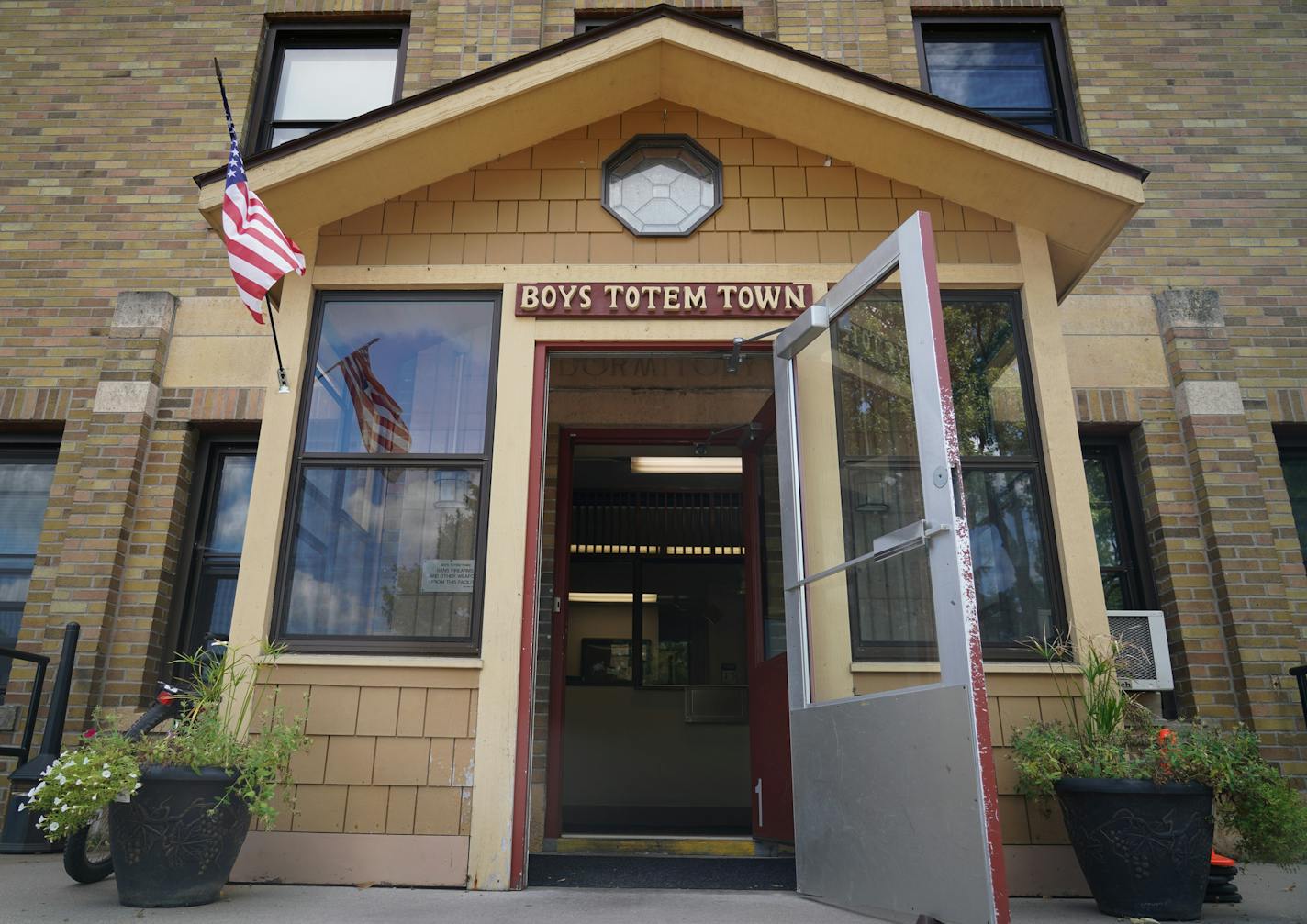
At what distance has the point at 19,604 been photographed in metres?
5.99

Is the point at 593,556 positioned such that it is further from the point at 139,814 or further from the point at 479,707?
the point at 139,814

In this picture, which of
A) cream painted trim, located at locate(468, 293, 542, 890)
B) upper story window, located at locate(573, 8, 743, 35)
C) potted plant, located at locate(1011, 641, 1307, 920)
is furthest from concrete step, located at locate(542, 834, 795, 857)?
upper story window, located at locate(573, 8, 743, 35)

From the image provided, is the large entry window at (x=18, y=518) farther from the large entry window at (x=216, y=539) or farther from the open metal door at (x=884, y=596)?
the open metal door at (x=884, y=596)

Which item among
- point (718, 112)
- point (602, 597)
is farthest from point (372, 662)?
point (602, 597)

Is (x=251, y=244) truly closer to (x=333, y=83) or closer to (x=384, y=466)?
(x=384, y=466)

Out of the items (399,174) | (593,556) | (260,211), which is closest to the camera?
(260,211)

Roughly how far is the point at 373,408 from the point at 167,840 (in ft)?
6.98

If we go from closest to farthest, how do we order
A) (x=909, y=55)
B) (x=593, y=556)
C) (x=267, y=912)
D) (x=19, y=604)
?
1. (x=267, y=912)
2. (x=19, y=604)
3. (x=909, y=55)
4. (x=593, y=556)

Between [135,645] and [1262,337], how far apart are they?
7355mm


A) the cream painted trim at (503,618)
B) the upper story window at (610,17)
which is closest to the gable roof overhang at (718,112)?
the cream painted trim at (503,618)

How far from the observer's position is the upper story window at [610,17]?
7305 millimetres

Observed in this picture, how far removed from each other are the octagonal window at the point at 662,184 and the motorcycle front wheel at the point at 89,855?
366cm

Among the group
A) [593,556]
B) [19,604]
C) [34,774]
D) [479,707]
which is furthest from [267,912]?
[593,556]

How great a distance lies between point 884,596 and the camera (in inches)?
151
